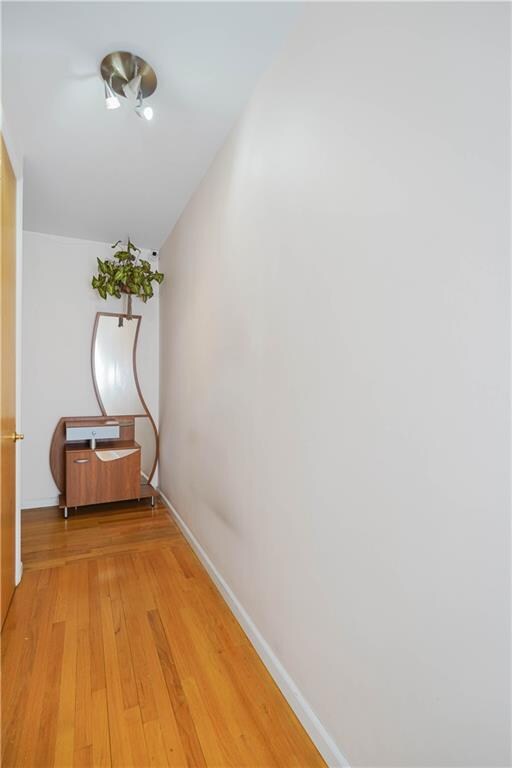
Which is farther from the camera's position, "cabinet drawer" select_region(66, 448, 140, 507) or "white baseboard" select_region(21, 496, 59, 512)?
"white baseboard" select_region(21, 496, 59, 512)

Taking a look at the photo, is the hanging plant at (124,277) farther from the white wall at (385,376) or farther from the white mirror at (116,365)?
the white wall at (385,376)

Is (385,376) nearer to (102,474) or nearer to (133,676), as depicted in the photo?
(133,676)

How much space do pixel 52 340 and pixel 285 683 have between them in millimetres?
3362

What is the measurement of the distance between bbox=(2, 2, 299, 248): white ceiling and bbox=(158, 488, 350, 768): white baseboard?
2.54 metres

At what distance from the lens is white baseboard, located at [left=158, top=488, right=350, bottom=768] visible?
1.10 metres

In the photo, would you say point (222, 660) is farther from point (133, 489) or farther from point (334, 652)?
point (133, 489)

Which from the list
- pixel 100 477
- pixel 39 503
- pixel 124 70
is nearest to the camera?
pixel 124 70

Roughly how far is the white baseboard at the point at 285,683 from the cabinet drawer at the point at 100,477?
4.70 ft

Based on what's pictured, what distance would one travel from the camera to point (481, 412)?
69 cm

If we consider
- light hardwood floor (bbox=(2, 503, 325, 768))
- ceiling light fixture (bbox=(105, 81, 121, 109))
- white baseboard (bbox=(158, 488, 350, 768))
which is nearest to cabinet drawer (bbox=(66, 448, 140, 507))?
light hardwood floor (bbox=(2, 503, 325, 768))

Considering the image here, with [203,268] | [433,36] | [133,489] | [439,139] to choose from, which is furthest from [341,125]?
[133,489]

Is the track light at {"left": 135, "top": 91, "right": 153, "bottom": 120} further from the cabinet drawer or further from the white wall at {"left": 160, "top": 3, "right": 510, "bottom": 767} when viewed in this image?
the cabinet drawer

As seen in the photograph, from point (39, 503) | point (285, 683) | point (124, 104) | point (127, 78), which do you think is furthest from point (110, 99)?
point (39, 503)

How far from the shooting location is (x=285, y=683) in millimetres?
1324
